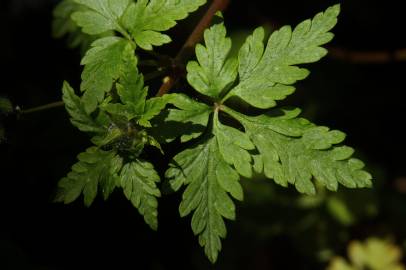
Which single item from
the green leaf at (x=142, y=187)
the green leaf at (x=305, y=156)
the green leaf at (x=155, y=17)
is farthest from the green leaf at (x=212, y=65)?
the green leaf at (x=142, y=187)

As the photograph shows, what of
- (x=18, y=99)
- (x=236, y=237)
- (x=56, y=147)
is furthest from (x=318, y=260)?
(x=18, y=99)

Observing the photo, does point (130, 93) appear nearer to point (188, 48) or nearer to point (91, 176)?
point (91, 176)

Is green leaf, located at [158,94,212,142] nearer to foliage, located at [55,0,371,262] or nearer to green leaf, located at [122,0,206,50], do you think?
foliage, located at [55,0,371,262]

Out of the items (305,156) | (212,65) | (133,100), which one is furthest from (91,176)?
(305,156)

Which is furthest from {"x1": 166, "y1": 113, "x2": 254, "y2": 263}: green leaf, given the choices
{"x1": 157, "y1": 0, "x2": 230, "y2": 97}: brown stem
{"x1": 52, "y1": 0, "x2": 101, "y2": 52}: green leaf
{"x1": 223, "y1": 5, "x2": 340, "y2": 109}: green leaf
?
{"x1": 52, "y1": 0, "x2": 101, "y2": 52}: green leaf

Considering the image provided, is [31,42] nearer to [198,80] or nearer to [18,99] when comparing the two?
[18,99]

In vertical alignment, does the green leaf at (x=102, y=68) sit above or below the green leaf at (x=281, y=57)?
below

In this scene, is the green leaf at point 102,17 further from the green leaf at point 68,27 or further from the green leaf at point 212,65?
the green leaf at point 68,27
